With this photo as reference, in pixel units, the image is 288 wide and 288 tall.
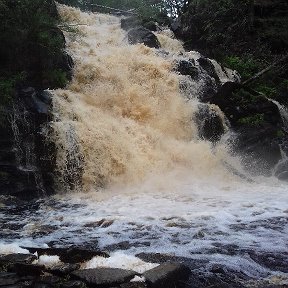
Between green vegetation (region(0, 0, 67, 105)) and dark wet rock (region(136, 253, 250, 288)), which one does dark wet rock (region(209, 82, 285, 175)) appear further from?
dark wet rock (region(136, 253, 250, 288))

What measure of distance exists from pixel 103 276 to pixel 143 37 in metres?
16.3

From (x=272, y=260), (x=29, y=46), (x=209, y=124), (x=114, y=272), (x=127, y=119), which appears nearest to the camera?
(x=114, y=272)

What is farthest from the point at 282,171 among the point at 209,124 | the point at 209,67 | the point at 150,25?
the point at 150,25

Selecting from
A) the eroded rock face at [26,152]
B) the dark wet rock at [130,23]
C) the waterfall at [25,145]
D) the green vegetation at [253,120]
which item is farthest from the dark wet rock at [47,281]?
the dark wet rock at [130,23]

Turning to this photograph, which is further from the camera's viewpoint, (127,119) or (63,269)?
(127,119)

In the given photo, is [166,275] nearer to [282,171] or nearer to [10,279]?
[10,279]

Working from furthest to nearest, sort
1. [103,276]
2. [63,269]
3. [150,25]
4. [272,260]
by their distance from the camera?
[150,25]
[272,260]
[63,269]
[103,276]

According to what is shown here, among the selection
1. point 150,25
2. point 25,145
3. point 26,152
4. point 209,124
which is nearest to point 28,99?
point 25,145

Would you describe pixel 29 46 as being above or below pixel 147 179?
above

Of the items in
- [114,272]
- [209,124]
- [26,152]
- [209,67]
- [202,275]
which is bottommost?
[202,275]

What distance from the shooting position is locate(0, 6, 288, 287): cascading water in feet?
21.0

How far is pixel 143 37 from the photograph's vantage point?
63.9 feet

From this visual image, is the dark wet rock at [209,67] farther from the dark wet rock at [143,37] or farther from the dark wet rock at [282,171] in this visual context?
the dark wet rock at [282,171]

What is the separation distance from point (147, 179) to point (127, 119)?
262 centimetres
